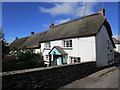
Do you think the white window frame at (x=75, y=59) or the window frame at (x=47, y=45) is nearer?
the white window frame at (x=75, y=59)

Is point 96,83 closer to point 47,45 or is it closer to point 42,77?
point 42,77

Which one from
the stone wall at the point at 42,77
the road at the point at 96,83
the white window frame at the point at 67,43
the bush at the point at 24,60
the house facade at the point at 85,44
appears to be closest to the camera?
the stone wall at the point at 42,77

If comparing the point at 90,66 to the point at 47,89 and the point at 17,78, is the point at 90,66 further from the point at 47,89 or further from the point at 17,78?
the point at 17,78

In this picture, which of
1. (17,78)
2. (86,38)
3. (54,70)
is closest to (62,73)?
(54,70)

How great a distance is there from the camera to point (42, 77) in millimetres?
4855

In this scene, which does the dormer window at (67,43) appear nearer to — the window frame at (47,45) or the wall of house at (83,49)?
the wall of house at (83,49)

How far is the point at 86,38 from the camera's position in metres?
11.6

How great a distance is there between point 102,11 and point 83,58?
8.67 meters

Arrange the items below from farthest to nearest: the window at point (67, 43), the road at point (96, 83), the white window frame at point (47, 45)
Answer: the white window frame at point (47, 45) → the window at point (67, 43) → the road at point (96, 83)

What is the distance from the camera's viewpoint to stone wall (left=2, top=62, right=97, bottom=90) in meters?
3.83

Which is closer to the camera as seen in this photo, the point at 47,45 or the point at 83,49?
the point at 83,49

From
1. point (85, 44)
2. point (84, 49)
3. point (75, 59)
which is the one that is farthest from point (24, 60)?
point (85, 44)

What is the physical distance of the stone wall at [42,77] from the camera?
12.6 feet

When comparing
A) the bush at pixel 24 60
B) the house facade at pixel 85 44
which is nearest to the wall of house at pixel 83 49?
the house facade at pixel 85 44
